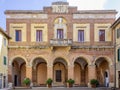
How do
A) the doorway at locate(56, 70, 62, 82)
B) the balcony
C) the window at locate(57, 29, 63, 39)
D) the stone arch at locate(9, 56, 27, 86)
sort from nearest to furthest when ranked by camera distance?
the balcony
the window at locate(57, 29, 63, 39)
the stone arch at locate(9, 56, 27, 86)
the doorway at locate(56, 70, 62, 82)

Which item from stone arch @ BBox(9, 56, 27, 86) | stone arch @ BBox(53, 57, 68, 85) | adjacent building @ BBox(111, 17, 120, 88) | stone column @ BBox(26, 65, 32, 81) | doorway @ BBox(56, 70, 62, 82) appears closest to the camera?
adjacent building @ BBox(111, 17, 120, 88)

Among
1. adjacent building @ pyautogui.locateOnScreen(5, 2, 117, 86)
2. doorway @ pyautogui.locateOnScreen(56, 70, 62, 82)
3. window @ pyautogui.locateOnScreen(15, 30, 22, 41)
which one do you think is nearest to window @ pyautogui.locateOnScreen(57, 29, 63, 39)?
adjacent building @ pyautogui.locateOnScreen(5, 2, 117, 86)

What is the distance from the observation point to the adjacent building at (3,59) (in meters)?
36.2

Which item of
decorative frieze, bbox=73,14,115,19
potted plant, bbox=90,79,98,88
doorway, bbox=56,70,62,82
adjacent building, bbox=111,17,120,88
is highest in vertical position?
decorative frieze, bbox=73,14,115,19

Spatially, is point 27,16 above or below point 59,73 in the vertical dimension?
above

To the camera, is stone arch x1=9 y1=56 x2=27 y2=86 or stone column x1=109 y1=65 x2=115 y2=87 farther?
stone arch x1=9 y1=56 x2=27 y2=86

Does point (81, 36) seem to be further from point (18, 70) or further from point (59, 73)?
point (18, 70)

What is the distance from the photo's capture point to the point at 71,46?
136 feet

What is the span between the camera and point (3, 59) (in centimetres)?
3775

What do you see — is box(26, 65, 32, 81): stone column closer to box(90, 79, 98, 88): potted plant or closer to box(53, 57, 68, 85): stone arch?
box(53, 57, 68, 85): stone arch

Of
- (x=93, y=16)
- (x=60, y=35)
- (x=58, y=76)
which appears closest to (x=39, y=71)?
(x=58, y=76)

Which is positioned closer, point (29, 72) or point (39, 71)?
point (29, 72)

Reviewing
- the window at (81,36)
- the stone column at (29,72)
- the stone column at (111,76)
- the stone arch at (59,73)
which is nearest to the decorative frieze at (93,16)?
the window at (81,36)

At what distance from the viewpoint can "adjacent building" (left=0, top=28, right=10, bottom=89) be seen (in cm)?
3625
